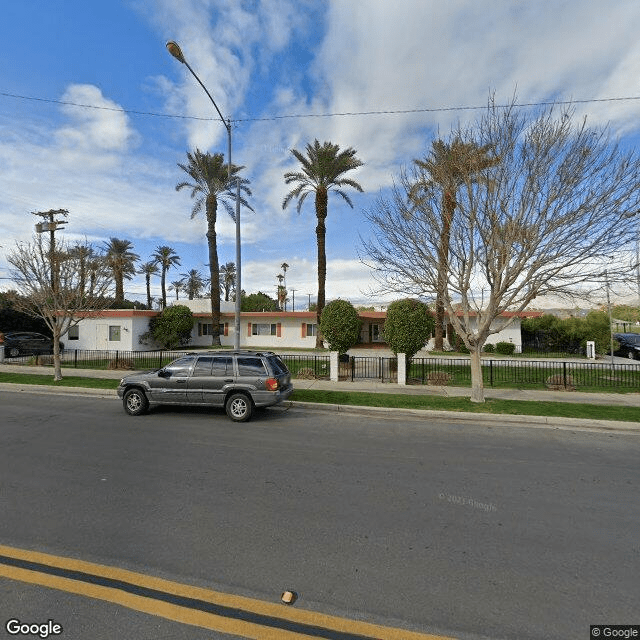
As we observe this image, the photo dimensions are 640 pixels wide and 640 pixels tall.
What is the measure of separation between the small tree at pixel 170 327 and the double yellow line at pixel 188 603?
26.9 m

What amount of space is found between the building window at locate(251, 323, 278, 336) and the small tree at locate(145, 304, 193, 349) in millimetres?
5578

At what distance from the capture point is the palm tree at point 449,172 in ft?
32.4

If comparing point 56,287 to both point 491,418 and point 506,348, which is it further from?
point 506,348

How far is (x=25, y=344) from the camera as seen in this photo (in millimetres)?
25062

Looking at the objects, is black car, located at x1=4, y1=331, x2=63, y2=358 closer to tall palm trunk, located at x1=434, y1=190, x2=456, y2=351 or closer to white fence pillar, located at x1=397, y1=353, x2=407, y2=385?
white fence pillar, located at x1=397, y1=353, x2=407, y2=385

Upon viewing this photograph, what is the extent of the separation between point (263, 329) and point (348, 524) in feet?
95.4

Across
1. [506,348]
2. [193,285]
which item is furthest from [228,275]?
[506,348]

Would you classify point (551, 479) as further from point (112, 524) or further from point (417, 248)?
point (417, 248)

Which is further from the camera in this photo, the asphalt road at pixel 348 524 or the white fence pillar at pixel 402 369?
the white fence pillar at pixel 402 369

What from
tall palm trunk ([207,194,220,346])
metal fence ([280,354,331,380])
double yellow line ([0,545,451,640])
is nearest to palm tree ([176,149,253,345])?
tall palm trunk ([207,194,220,346])

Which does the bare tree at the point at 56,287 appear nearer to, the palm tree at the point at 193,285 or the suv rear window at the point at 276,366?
the suv rear window at the point at 276,366

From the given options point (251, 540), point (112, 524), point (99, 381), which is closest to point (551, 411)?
point (251, 540)

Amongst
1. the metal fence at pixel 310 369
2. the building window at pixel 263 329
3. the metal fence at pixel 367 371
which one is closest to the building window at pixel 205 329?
the building window at pixel 263 329

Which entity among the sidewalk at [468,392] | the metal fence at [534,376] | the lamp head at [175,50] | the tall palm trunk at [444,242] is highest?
the lamp head at [175,50]
